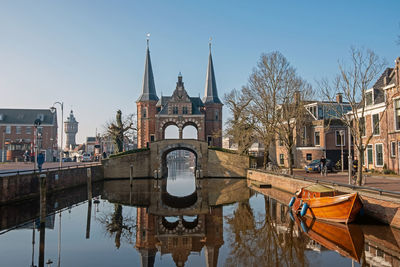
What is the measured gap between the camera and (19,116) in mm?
60688

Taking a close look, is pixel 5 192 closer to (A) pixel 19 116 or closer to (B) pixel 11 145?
(B) pixel 11 145

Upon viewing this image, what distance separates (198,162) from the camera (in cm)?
4116

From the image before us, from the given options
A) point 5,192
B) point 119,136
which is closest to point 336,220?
point 5,192

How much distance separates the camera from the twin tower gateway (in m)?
50.8

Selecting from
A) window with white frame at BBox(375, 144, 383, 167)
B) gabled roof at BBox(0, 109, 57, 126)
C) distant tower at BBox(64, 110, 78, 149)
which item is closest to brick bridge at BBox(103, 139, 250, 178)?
window with white frame at BBox(375, 144, 383, 167)

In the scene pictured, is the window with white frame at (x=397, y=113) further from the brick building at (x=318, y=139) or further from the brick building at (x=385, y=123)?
the brick building at (x=318, y=139)

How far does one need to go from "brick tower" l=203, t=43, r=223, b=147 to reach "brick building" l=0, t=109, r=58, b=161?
104 ft

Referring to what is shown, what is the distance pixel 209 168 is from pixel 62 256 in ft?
100

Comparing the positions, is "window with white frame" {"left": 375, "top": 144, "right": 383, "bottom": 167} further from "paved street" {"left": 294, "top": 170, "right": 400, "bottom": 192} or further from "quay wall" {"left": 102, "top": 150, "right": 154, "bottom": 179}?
"quay wall" {"left": 102, "top": 150, "right": 154, "bottom": 179}

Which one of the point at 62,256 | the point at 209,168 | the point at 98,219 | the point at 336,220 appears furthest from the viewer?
the point at 209,168

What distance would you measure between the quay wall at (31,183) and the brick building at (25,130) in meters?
32.5

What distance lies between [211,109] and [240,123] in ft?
61.9

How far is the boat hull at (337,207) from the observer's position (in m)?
14.0

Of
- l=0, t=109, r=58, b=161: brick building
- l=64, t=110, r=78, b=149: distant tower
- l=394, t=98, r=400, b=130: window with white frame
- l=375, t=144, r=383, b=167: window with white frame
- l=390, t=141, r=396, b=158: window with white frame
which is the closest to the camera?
l=394, t=98, r=400, b=130: window with white frame
